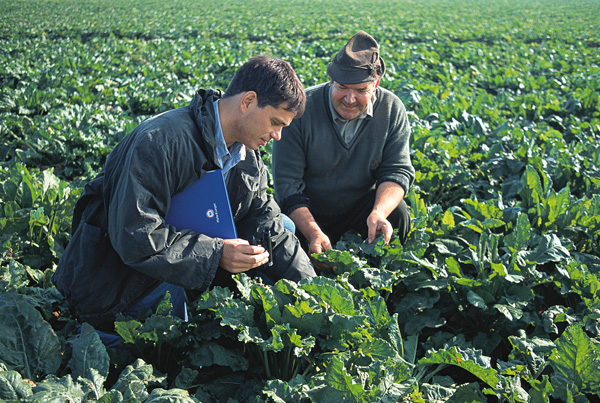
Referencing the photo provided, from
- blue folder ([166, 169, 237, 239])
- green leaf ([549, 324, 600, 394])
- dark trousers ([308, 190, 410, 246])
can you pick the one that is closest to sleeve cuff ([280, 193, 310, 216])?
dark trousers ([308, 190, 410, 246])

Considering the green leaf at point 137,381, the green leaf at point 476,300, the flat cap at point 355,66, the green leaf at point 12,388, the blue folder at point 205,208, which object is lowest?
the green leaf at point 476,300

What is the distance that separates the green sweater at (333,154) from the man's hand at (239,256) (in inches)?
40.5

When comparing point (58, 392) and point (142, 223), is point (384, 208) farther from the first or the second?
point (58, 392)

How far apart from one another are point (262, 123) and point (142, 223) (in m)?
0.77

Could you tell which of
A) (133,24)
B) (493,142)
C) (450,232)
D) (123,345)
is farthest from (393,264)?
(133,24)

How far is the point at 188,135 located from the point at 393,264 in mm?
1627

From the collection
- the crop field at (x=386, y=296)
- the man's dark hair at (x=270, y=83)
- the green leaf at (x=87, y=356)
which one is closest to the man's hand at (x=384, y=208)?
the crop field at (x=386, y=296)

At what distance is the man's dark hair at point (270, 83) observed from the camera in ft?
8.37

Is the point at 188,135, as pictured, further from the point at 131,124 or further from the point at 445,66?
the point at 445,66

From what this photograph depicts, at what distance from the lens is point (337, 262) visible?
3186 mm

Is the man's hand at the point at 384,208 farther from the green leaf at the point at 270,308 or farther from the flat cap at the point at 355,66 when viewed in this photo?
the green leaf at the point at 270,308

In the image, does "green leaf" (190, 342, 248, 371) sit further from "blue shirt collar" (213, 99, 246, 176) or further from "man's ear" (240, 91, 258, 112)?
"man's ear" (240, 91, 258, 112)

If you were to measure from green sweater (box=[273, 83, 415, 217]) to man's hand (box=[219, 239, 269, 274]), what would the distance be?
3.37 ft

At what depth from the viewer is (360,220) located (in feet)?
13.0
